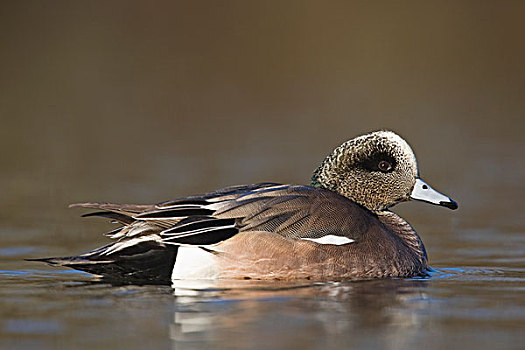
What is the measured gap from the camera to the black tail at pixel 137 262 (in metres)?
6.76

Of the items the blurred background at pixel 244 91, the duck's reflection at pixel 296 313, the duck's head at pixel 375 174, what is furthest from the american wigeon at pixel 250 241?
the blurred background at pixel 244 91

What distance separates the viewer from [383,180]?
7887mm

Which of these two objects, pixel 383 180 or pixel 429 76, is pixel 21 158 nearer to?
pixel 383 180

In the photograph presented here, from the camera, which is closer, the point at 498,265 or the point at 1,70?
the point at 498,265

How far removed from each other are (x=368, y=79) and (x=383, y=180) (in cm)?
1217

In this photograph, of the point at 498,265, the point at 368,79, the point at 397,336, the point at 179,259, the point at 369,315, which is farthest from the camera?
the point at 368,79

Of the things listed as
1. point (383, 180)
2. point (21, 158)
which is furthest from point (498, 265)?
point (21, 158)

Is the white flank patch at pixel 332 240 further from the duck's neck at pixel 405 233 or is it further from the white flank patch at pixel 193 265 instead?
the duck's neck at pixel 405 233

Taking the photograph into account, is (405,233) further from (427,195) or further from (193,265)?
(193,265)

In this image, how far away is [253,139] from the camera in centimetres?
1536

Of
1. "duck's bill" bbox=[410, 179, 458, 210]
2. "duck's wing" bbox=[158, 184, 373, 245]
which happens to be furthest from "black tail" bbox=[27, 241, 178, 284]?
"duck's bill" bbox=[410, 179, 458, 210]

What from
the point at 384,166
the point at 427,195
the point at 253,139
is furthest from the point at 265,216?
the point at 253,139

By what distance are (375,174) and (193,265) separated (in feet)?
5.65

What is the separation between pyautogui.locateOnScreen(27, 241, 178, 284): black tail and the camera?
676 cm
